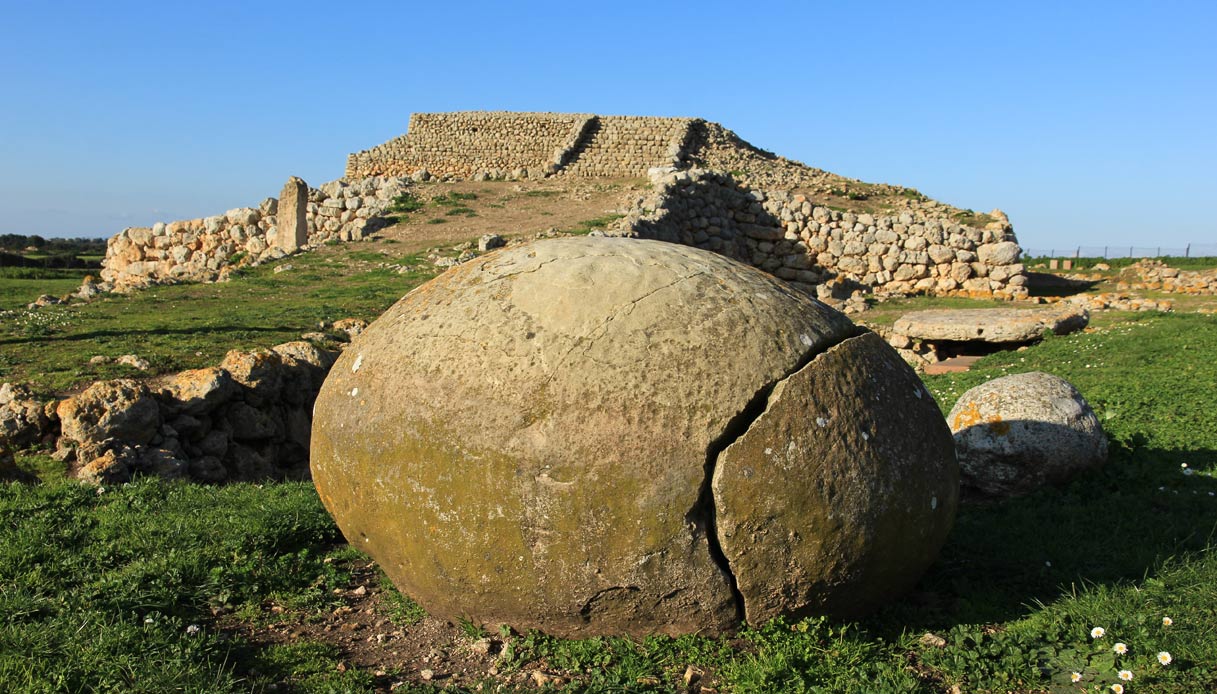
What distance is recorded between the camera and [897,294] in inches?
953

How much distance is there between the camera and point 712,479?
4027 millimetres

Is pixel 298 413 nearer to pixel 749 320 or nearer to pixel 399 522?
pixel 399 522

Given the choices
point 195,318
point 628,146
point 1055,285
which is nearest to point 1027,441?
point 195,318

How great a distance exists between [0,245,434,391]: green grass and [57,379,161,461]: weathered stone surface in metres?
1.05

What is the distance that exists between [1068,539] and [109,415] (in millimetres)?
8090

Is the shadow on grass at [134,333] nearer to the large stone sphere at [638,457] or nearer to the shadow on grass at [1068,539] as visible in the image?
the large stone sphere at [638,457]

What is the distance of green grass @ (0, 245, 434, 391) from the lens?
10.3 m

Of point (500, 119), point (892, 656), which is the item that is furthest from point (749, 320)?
point (500, 119)

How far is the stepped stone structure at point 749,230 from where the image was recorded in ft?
78.1

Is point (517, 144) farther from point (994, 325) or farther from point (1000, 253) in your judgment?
point (994, 325)

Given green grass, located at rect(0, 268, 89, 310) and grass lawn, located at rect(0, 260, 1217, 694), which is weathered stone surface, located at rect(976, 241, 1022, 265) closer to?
grass lawn, located at rect(0, 260, 1217, 694)

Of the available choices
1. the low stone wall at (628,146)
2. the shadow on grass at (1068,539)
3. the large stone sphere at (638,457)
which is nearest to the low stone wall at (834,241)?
the low stone wall at (628,146)

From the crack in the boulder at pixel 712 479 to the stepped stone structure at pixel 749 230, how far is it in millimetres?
15377

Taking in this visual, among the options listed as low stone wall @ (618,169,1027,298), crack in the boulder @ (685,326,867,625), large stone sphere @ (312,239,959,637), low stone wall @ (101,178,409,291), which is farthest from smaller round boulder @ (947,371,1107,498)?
low stone wall @ (101,178,409,291)
